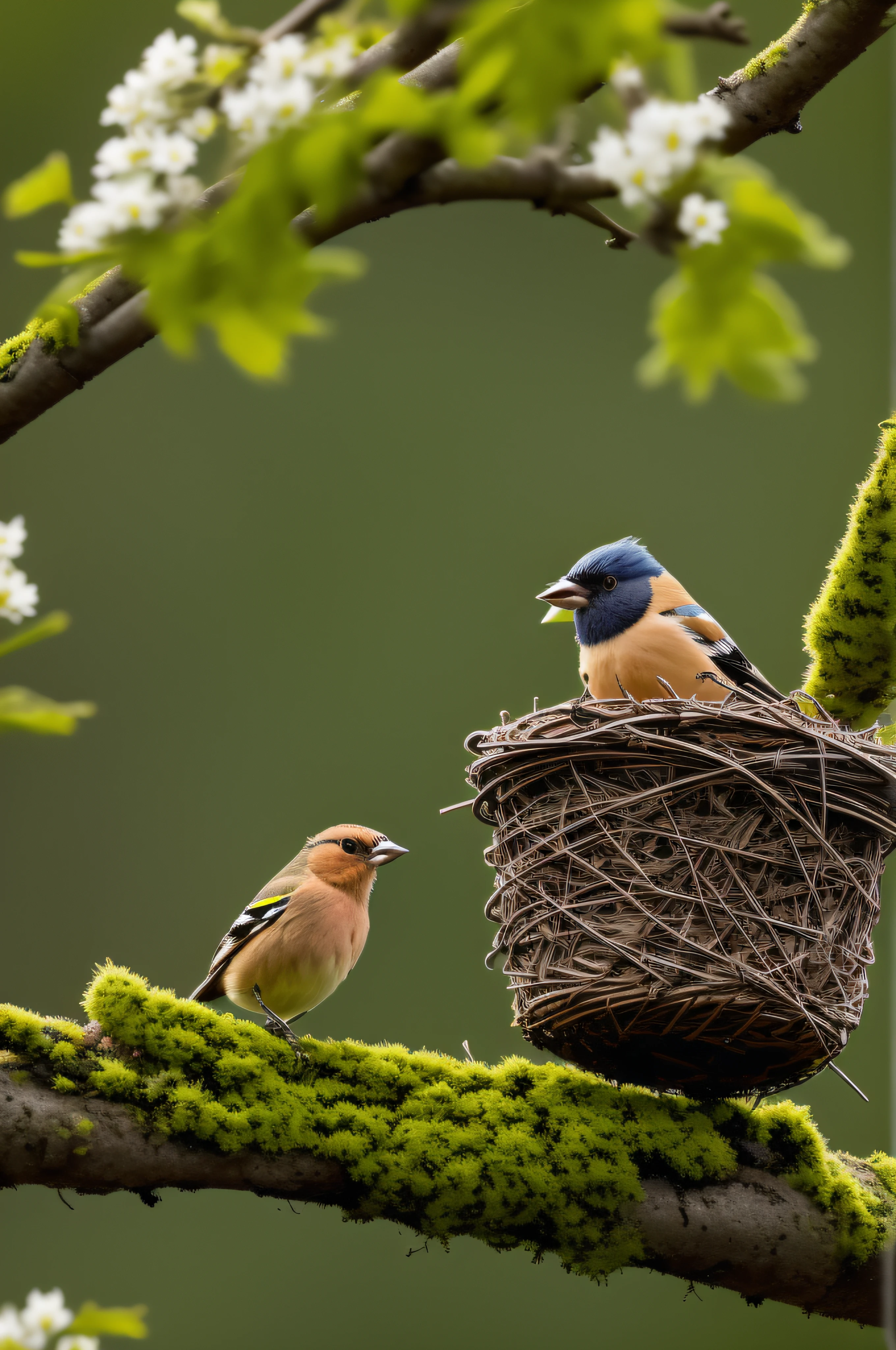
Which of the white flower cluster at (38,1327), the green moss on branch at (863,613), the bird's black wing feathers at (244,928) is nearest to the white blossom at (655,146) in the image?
the white flower cluster at (38,1327)

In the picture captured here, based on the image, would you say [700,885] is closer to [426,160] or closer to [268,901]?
[268,901]

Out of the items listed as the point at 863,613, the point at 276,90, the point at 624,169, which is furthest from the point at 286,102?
the point at 863,613

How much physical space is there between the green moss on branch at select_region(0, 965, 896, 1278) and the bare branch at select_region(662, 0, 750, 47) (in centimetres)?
143

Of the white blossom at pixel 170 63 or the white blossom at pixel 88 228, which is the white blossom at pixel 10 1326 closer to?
the white blossom at pixel 88 228

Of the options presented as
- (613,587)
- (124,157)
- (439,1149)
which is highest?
(613,587)

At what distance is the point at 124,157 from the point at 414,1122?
140 centimetres

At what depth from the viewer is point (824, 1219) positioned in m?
1.90

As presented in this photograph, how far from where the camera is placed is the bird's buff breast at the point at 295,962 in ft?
6.29

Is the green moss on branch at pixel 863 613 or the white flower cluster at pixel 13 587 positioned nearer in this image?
the white flower cluster at pixel 13 587

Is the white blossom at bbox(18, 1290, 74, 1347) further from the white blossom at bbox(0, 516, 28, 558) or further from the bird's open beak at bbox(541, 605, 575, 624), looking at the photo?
the bird's open beak at bbox(541, 605, 575, 624)

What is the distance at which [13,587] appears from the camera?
88 cm

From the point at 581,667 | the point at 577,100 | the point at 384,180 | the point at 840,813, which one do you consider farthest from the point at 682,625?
the point at 384,180

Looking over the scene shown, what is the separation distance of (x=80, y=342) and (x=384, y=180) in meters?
0.49

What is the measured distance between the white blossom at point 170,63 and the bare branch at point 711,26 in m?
0.34
